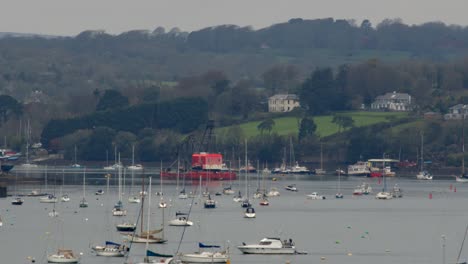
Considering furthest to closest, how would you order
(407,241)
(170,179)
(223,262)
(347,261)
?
(170,179), (407,241), (347,261), (223,262)

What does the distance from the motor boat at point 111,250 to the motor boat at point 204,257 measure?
4.69 metres

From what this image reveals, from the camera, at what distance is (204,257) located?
79.8 m

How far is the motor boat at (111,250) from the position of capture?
83750mm

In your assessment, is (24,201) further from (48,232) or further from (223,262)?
(223,262)

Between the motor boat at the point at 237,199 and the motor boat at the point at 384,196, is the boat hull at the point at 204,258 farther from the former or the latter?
the motor boat at the point at 384,196

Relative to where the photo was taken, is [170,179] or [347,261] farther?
[170,179]

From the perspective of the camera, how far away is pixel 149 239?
296ft

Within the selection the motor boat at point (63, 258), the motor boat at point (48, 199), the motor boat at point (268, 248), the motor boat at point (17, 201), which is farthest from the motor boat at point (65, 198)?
the motor boat at point (63, 258)

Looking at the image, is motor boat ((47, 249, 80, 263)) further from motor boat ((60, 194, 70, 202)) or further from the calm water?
motor boat ((60, 194, 70, 202))

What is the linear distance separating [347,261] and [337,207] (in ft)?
160

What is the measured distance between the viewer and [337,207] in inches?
5276

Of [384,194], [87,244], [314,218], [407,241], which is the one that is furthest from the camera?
[384,194]

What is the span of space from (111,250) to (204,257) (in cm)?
699

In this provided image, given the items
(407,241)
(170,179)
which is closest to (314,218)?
(407,241)
